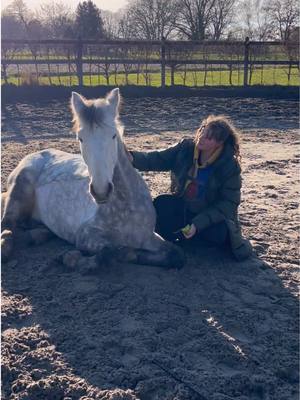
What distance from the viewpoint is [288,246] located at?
4.78 metres

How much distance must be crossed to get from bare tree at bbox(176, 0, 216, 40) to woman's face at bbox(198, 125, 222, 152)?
26.5 m

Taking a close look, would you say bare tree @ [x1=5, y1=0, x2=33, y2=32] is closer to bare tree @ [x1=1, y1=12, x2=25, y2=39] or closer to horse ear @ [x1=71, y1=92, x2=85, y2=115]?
bare tree @ [x1=1, y1=12, x2=25, y2=39]

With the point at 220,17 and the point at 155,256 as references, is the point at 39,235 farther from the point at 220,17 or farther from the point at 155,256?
the point at 220,17

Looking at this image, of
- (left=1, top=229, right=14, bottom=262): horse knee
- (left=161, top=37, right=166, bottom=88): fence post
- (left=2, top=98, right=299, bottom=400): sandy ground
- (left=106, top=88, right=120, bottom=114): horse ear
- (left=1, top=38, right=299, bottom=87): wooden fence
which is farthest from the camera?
(left=161, top=37, right=166, bottom=88): fence post

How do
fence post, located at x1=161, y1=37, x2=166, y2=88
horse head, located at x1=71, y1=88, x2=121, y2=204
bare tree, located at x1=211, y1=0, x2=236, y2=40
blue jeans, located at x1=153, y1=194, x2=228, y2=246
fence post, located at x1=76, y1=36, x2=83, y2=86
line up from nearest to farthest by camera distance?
horse head, located at x1=71, y1=88, x2=121, y2=204, blue jeans, located at x1=153, y1=194, x2=228, y2=246, fence post, located at x1=76, y1=36, x2=83, y2=86, fence post, located at x1=161, y1=37, x2=166, y2=88, bare tree, located at x1=211, y1=0, x2=236, y2=40

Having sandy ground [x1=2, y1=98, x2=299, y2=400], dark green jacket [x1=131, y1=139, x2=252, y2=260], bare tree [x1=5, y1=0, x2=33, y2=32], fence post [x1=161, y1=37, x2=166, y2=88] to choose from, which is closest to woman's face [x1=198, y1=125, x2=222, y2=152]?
dark green jacket [x1=131, y1=139, x2=252, y2=260]

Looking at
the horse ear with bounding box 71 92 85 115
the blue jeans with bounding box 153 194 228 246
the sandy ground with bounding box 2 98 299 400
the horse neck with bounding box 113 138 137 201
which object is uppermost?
the horse ear with bounding box 71 92 85 115

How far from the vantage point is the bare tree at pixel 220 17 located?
31.1 meters

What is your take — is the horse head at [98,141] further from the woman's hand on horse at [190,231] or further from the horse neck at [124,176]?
the woman's hand on horse at [190,231]

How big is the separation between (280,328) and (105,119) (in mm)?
1758

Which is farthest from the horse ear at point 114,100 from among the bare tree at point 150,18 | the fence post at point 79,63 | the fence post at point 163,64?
the bare tree at point 150,18

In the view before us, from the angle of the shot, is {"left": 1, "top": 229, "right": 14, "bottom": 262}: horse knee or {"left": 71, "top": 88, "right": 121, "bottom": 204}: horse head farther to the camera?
{"left": 1, "top": 229, "right": 14, "bottom": 262}: horse knee

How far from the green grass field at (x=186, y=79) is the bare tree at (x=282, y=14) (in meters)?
7.55

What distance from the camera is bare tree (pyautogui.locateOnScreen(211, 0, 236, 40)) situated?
31.1m
